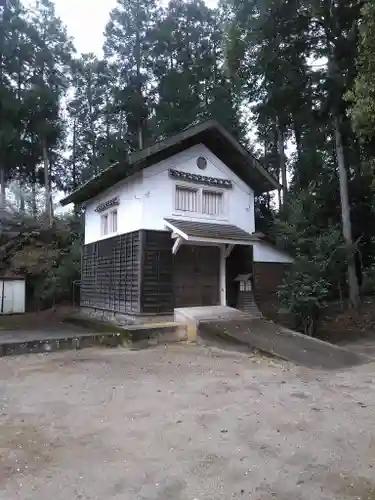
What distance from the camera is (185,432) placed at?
4.29m

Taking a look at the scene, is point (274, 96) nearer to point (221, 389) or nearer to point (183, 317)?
point (183, 317)

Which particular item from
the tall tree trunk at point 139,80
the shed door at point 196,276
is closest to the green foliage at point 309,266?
the shed door at point 196,276

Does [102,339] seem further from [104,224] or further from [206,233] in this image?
[104,224]

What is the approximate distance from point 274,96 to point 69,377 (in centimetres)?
1105

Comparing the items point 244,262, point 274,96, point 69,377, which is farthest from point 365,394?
point 274,96

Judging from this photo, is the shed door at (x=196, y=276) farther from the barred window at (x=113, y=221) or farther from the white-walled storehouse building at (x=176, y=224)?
the barred window at (x=113, y=221)

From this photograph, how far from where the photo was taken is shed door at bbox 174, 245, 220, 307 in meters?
11.4

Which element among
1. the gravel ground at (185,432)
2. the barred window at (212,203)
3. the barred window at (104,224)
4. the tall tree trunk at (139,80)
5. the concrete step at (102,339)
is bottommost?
the gravel ground at (185,432)

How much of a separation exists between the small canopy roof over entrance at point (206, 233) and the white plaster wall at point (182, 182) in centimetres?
31

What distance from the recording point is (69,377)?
6.63 m

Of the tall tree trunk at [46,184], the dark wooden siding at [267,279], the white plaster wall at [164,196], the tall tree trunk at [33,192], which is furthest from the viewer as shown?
the tall tree trunk at [33,192]

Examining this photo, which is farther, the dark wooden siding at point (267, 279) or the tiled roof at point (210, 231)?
the dark wooden siding at point (267, 279)

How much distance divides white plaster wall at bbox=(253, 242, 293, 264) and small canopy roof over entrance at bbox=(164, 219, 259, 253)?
4.42 m

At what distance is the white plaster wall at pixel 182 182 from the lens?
434 inches
